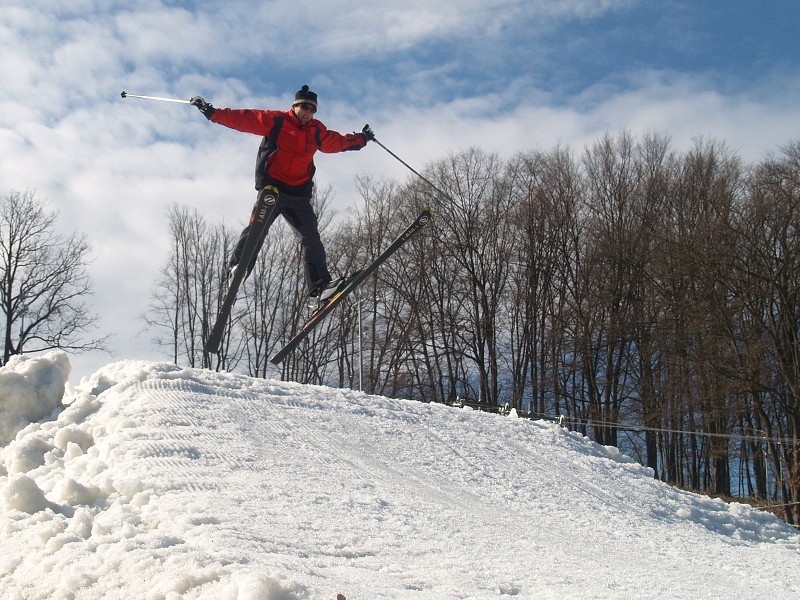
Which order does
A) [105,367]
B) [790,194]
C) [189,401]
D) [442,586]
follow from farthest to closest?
[790,194], [105,367], [189,401], [442,586]

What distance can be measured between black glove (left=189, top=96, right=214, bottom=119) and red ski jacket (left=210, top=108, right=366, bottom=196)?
41 mm

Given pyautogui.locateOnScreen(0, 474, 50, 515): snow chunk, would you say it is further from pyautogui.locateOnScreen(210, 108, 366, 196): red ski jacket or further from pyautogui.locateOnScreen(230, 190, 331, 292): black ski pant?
pyautogui.locateOnScreen(210, 108, 366, 196): red ski jacket

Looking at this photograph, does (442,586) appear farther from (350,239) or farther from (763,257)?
(350,239)

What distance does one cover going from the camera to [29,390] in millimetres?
6488

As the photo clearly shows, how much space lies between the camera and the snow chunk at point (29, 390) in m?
6.34

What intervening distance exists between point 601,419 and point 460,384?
524cm

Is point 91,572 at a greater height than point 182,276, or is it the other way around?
point 182,276

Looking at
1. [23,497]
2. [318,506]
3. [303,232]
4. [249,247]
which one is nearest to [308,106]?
[303,232]

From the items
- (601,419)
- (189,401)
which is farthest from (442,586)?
(601,419)

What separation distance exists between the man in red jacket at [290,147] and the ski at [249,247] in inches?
2.7

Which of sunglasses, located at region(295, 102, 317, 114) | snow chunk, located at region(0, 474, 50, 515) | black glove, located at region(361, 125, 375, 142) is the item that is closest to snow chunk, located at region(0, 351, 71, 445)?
snow chunk, located at region(0, 474, 50, 515)

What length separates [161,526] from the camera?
→ 12.8 ft

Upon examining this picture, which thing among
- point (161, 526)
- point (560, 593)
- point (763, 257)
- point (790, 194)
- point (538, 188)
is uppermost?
point (538, 188)

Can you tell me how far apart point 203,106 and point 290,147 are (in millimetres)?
949
